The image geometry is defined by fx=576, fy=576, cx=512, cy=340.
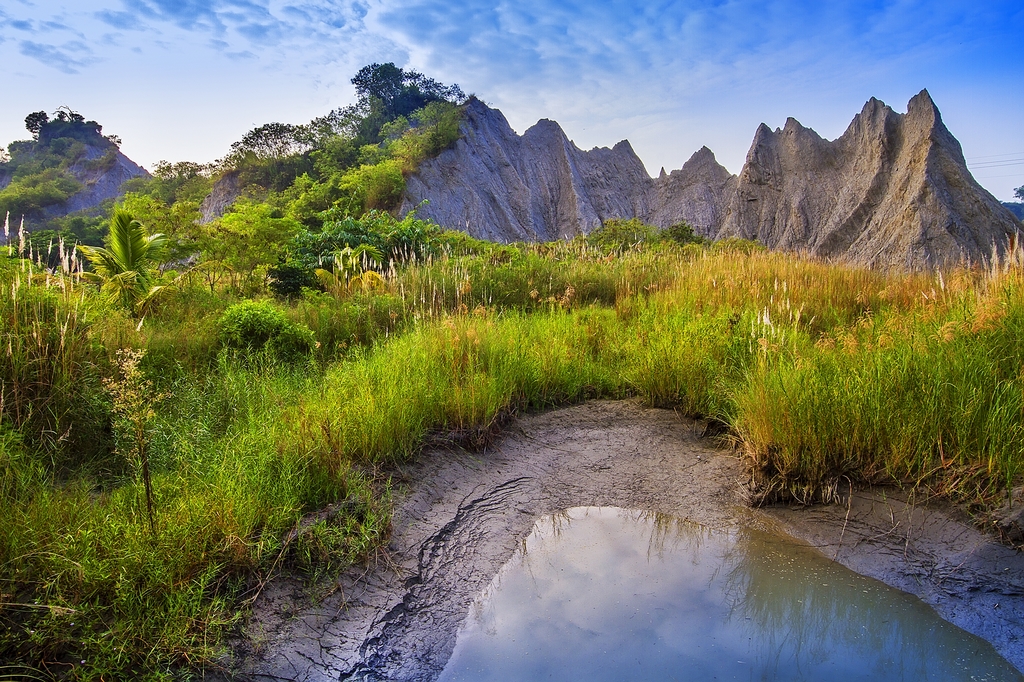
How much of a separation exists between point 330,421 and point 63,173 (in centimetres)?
5007

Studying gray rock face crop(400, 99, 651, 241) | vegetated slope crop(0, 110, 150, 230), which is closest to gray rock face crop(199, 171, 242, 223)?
vegetated slope crop(0, 110, 150, 230)

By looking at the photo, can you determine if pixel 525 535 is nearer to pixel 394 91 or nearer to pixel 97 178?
pixel 394 91

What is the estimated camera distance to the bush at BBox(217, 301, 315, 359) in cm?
657

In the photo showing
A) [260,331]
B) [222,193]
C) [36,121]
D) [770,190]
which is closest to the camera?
[260,331]

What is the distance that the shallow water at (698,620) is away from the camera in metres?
2.82

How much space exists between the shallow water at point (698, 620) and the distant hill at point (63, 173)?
36313 millimetres

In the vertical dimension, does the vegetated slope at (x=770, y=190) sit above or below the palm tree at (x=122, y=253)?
above

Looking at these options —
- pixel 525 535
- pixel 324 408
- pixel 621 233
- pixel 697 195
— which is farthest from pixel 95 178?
pixel 525 535

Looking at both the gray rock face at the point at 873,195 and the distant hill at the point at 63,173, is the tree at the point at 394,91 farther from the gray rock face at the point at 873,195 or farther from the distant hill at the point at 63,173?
the gray rock face at the point at 873,195

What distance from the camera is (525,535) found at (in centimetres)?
407

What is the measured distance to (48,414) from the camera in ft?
14.0

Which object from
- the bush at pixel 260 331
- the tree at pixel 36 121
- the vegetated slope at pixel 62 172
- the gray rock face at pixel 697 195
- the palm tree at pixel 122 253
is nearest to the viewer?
the bush at pixel 260 331

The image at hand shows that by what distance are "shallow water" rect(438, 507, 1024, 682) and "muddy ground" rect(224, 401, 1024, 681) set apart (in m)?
0.16

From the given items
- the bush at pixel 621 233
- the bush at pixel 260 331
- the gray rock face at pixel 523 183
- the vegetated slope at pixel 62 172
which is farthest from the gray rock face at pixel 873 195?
the vegetated slope at pixel 62 172
